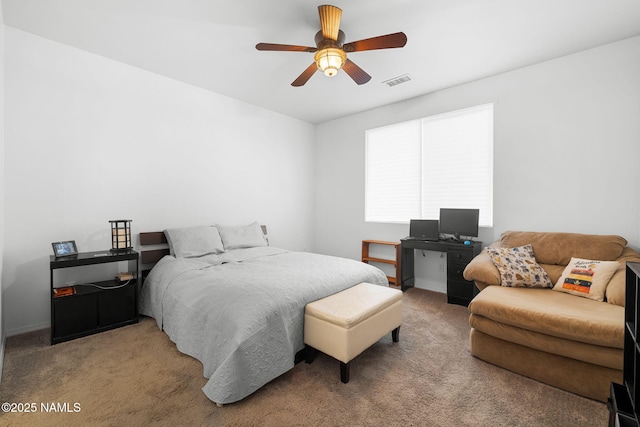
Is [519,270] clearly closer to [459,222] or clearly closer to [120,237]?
[459,222]

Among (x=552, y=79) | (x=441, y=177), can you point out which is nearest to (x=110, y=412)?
(x=441, y=177)

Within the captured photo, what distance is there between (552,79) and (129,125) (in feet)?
16.2

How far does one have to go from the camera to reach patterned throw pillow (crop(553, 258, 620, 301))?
2.25m

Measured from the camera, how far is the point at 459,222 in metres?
3.71

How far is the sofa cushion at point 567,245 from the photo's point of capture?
103 inches

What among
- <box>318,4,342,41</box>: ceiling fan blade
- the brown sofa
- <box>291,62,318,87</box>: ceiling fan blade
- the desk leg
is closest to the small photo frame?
<box>291,62,318,87</box>: ceiling fan blade

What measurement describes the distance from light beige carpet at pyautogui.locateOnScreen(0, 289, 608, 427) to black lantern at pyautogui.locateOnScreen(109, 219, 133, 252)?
2.99 ft

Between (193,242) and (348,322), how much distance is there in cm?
234

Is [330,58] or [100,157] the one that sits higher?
[330,58]

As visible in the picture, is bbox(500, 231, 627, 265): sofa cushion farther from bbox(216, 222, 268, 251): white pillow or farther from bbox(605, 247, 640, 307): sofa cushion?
bbox(216, 222, 268, 251): white pillow

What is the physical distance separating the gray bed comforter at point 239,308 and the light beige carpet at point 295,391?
0.14m

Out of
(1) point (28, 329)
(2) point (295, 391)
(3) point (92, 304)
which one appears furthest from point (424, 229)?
(1) point (28, 329)

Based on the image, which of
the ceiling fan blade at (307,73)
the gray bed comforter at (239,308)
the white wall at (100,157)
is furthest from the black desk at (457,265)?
the white wall at (100,157)

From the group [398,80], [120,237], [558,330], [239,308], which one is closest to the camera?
[558,330]
